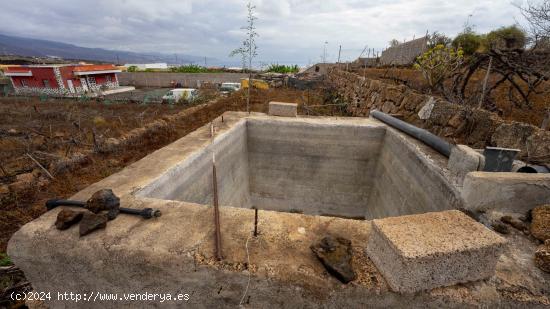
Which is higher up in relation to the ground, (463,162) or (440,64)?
Answer: (440,64)

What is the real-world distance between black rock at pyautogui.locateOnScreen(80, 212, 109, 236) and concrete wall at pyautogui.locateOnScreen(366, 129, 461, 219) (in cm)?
472

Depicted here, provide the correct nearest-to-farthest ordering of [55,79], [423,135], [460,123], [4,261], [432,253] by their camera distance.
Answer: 1. [432,253]
2. [4,261]
3. [460,123]
4. [423,135]
5. [55,79]

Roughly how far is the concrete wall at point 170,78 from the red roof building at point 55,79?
21.4ft

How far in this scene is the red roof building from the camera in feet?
92.3

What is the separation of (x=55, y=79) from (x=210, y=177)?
1321 inches

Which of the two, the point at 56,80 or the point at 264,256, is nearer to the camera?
the point at 264,256

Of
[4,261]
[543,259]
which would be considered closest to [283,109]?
[543,259]

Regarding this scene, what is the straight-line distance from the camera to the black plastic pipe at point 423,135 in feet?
16.3

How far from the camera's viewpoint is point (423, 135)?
18.8ft

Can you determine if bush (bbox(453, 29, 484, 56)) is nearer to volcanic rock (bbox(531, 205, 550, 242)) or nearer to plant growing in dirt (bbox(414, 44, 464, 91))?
plant growing in dirt (bbox(414, 44, 464, 91))

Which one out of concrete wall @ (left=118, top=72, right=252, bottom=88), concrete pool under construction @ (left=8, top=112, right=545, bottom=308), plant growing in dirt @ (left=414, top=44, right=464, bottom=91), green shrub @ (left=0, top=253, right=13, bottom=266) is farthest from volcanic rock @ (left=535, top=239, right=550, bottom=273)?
concrete wall @ (left=118, top=72, right=252, bottom=88)

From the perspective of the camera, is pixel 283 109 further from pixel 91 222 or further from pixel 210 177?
pixel 91 222

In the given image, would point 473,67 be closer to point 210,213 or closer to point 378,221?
point 378,221

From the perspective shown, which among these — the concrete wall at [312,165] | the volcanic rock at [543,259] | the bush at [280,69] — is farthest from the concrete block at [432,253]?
the bush at [280,69]
